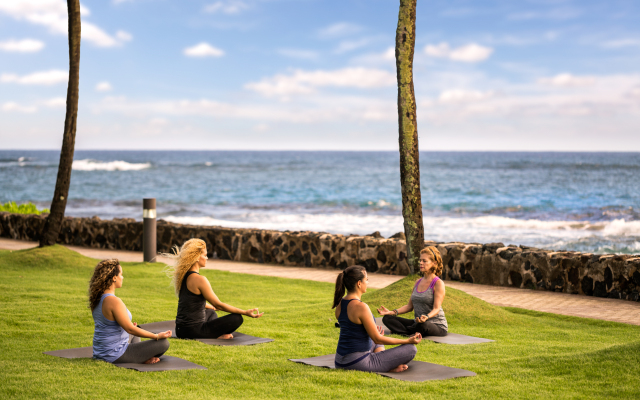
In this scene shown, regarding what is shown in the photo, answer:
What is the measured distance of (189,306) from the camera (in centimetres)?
698

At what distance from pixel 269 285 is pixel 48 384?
7191 mm

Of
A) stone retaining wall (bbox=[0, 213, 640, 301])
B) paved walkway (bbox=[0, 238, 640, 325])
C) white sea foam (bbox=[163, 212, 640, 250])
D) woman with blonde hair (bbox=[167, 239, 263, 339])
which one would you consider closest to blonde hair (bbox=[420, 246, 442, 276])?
woman with blonde hair (bbox=[167, 239, 263, 339])

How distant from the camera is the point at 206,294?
22.5ft

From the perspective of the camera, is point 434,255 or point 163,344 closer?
point 163,344

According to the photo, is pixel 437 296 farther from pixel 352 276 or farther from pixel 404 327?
pixel 352 276

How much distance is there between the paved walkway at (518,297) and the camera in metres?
9.65

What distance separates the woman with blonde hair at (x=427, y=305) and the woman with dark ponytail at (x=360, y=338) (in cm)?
158

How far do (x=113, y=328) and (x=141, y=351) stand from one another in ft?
1.11

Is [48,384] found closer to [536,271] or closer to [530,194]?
[536,271]

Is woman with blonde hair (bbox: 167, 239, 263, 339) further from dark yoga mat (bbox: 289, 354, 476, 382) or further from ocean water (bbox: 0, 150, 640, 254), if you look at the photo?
ocean water (bbox: 0, 150, 640, 254)

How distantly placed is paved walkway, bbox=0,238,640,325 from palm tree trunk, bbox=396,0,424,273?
209cm

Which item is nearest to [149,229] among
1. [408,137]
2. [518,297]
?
[408,137]

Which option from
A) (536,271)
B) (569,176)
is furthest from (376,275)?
(569,176)

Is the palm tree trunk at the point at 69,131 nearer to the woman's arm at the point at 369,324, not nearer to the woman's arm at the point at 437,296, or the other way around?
the woman's arm at the point at 437,296
